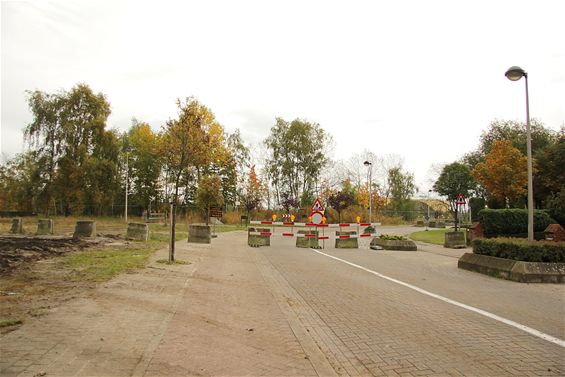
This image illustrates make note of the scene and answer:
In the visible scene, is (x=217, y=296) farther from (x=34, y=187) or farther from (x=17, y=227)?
(x=34, y=187)

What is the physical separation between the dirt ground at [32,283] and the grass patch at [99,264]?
0.74ft

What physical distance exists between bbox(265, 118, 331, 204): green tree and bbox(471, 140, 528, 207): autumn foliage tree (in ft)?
111

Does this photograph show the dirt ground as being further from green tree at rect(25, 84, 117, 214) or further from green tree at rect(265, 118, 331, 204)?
green tree at rect(265, 118, 331, 204)

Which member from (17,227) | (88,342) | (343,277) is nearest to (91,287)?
(88,342)

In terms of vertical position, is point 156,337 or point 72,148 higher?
point 72,148

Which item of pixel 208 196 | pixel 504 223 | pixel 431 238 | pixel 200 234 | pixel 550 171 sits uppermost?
pixel 550 171

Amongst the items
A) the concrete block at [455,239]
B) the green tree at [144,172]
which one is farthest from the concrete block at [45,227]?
the green tree at [144,172]

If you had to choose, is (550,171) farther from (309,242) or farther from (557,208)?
(309,242)

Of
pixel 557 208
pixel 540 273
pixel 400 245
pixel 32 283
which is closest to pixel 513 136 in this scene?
pixel 557 208

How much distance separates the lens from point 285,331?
612 cm

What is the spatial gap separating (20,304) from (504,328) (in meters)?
7.27

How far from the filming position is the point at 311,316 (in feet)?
23.6

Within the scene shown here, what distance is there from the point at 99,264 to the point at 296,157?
5711cm

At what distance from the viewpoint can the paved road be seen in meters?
4.51
